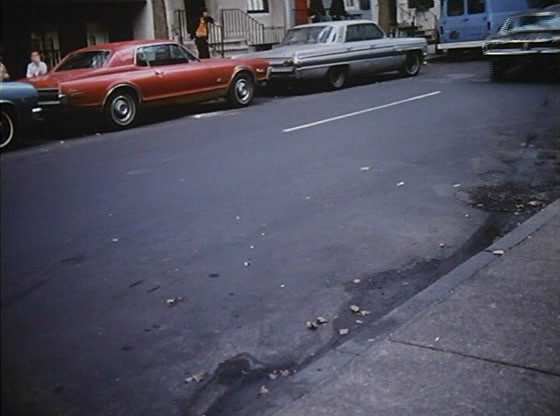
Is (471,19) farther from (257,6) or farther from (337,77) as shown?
(337,77)

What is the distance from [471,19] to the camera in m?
25.1

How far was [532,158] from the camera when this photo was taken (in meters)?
9.27

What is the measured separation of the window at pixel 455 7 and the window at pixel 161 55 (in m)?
13.8

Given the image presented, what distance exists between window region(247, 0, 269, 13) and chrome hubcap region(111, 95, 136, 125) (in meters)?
12.8

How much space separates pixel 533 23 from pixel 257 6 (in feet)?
33.7

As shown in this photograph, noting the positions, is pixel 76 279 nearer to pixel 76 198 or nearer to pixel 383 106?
pixel 76 198

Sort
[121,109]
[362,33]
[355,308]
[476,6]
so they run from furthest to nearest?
[476,6]
[362,33]
[121,109]
[355,308]

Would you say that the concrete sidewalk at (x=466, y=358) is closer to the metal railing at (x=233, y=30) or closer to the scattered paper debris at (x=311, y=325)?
the scattered paper debris at (x=311, y=325)

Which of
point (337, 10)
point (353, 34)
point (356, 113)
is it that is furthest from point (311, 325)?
point (337, 10)

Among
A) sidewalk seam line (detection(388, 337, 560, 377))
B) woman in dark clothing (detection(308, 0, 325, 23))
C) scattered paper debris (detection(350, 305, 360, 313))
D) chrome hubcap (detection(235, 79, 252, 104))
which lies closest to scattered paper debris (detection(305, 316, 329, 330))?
scattered paper debris (detection(350, 305, 360, 313))

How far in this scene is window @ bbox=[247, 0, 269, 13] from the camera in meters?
24.8

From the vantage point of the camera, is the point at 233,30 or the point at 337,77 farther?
the point at 233,30

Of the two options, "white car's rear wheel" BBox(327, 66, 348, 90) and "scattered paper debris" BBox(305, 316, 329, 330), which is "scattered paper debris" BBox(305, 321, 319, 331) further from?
"white car's rear wheel" BBox(327, 66, 348, 90)

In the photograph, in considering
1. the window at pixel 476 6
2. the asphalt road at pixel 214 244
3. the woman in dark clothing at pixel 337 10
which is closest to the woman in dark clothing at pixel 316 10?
the woman in dark clothing at pixel 337 10
